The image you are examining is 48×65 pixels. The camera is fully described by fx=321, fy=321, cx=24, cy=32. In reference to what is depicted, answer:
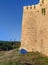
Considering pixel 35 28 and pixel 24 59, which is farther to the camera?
pixel 35 28

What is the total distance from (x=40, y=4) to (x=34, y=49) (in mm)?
4881

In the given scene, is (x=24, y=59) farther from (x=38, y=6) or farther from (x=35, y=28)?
(x=38, y=6)

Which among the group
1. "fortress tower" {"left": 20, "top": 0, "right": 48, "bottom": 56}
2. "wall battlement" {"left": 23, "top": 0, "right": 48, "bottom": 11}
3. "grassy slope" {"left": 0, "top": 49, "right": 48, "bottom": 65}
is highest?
"wall battlement" {"left": 23, "top": 0, "right": 48, "bottom": 11}

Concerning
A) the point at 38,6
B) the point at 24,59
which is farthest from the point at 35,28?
the point at 24,59

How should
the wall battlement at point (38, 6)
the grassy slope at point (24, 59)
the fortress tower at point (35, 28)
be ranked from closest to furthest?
the grassy slope at point (24, 59), the fortress tower at point (35, 28), the wall battlement at point (38, 6)

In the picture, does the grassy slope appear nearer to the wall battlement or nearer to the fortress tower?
the fortress tower

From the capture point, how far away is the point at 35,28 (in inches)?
1379

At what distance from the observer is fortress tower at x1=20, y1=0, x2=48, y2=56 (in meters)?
32.3

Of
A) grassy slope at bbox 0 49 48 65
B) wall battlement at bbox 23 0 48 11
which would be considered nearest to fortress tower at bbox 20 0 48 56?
wall battlement at bbox 23 0 48 11

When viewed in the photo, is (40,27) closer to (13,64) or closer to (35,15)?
(35,15)

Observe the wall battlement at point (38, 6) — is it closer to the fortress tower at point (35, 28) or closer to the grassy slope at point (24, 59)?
the fortress tower at point (35, 28)

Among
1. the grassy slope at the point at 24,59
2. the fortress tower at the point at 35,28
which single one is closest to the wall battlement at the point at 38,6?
the fortress tower at the point at 35,28

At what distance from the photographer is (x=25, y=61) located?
30.3m

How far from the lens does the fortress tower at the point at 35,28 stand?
32312 mm
